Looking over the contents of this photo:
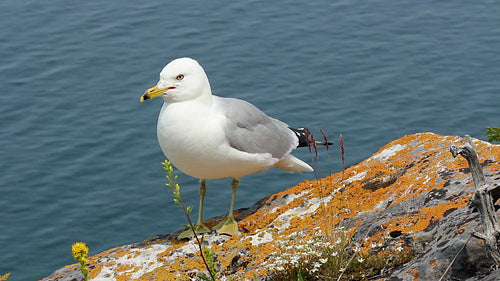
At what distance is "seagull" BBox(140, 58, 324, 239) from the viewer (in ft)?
20.0

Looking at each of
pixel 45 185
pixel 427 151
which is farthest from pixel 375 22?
pixel 427 151

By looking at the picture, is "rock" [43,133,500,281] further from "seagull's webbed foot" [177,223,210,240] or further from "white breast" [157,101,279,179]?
"white breast" [157,101,279,179]

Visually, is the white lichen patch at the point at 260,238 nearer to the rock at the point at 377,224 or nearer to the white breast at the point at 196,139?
the rock at the point at 377,224

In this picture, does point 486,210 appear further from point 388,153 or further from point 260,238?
point 388,153

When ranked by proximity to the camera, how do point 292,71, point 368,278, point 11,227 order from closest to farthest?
point 368,278
point 11,227
point 292,71

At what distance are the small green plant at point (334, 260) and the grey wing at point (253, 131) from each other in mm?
1900

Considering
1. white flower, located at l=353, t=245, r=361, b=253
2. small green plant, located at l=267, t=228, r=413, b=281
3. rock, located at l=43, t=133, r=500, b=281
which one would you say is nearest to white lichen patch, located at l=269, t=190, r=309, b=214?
rock, located at l=43, t=133, r=500, b=281

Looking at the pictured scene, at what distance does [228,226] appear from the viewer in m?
6.18

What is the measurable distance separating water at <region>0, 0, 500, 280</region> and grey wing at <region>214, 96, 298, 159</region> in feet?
11.9

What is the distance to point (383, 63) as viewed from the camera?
14.0 meters

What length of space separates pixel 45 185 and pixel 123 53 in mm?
4157

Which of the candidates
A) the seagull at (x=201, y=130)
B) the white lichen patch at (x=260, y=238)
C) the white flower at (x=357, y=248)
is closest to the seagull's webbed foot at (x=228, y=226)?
the seagull at (x=201, y=130)

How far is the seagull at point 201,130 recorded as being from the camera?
6.08 metres

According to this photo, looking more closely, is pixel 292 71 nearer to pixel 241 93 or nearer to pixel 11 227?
pixel 241 93
